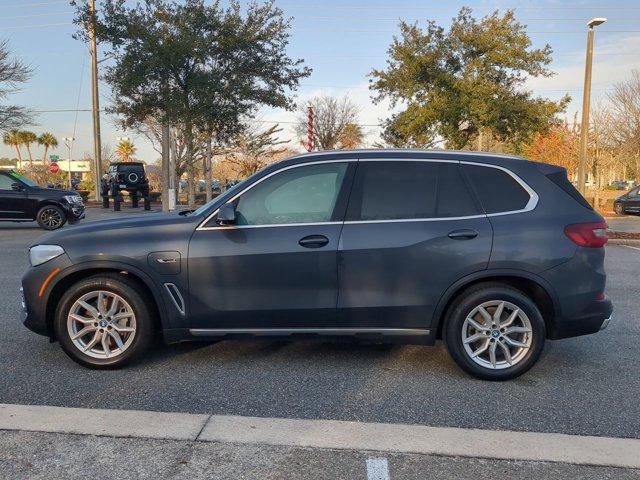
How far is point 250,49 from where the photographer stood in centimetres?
1989

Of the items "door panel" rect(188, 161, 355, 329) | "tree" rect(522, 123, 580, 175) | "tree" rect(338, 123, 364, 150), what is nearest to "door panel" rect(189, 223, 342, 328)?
"door panel" rect(188, 161, 355, 329)

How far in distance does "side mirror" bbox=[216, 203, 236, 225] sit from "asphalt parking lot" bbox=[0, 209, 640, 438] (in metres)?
1.18

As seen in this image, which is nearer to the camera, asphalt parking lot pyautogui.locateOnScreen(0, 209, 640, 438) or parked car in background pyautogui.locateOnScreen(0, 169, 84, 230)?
asphalt parking lot pyautogui.locateOnScreen(0, 209, 640, 438)

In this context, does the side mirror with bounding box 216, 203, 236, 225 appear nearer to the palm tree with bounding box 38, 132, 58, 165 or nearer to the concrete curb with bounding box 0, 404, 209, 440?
the concrete curb with bounding box 0, 404, 209, 440

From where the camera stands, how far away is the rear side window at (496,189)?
430cm

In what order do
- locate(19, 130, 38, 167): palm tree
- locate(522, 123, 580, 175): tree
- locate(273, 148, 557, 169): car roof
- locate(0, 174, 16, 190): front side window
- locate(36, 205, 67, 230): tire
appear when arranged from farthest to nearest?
locate(19, 130, 38, 167): palm tree → locate(522, 123, 580, 175): tree → locate(36, 205, 67, 230): tire → locate(0, 174, 16, 190): front side window → locate(273, 148, 557, 169): car roof

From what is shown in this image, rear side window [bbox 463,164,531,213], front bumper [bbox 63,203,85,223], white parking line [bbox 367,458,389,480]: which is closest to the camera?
white parking line [bbox 367,458,389,480]

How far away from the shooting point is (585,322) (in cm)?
426

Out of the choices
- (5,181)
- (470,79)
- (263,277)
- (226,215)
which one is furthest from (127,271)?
(470,79)

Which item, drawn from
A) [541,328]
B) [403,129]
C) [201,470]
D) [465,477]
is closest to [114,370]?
[201,470]

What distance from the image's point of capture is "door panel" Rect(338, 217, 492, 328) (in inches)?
165

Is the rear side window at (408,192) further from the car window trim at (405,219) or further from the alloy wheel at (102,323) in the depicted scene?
the alloy wheel at (102,323)

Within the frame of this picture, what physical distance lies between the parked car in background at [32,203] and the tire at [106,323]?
40.3 feet

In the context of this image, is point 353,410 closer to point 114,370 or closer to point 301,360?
point 301,360
